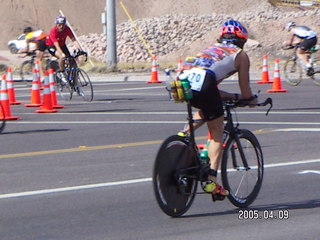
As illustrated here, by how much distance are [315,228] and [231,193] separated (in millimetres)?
975

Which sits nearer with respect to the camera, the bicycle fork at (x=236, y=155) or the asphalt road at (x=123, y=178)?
the asphalt road at (x=123, y=178)

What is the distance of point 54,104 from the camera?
19.5m

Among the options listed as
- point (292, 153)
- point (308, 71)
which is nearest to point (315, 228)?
point (292, 153)

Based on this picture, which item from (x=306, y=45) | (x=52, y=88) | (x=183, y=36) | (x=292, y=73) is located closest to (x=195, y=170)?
(x=52, y=88)

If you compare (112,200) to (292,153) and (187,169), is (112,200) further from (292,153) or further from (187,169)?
(292,153)

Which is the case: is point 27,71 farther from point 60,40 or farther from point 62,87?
point 60,40

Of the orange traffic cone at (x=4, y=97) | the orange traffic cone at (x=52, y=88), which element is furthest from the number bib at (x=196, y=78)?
the orange traffic cone at (x=52, y=88)

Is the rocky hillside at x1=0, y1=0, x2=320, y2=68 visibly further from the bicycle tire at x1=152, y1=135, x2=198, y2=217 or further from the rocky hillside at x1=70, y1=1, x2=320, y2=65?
the bicycle tire at x1=152, y1=135, x2=198, y2=217

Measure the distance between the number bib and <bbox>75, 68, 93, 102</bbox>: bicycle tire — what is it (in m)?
12.2

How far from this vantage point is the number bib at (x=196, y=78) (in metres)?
8.05

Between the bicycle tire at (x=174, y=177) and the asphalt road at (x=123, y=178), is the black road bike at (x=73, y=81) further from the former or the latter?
the bicycle tire at (x=174, y=177)
